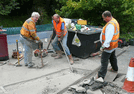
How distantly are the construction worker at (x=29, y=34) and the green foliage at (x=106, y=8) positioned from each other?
4.08 metres

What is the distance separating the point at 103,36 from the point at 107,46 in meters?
0.37

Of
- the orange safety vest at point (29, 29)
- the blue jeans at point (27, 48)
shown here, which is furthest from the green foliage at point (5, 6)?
the orange safety vest at point (29, 29)

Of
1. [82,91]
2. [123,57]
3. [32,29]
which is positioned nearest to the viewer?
[82,91]

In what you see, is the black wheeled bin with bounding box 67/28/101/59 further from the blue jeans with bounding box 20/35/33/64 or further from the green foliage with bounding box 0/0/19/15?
the green foliage with bounding box 0/0/19/15

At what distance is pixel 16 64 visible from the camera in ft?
17.0

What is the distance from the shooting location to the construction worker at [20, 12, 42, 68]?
4566 millimetres

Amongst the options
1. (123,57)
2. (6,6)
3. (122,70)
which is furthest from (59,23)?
(6,6)

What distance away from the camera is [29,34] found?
4750 mm

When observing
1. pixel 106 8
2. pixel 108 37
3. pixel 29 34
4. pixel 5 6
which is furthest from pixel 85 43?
pixel 5 6

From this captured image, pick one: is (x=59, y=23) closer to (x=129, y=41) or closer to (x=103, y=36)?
(x=103, y=36)

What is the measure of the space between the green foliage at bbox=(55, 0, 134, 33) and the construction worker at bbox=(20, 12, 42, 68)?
4078 mm

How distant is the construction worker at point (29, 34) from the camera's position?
457cm

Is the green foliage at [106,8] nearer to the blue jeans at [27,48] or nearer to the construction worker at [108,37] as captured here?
the construction worker at [108,37]

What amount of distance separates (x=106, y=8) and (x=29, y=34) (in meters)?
5.25
